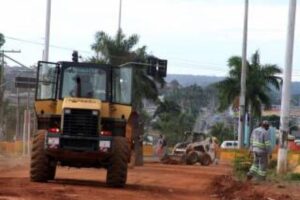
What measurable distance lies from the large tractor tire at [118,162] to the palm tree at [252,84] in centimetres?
4545

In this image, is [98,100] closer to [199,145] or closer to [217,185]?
[217,185]

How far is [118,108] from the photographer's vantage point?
2167 centimetres

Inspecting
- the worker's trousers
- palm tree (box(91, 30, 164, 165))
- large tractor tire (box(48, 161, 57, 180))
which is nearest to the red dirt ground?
large tractor tire (box(48, 161, 57, 180))

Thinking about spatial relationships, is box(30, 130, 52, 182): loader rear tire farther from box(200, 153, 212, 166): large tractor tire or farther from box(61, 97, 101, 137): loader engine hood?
box(200, 153, 212, 166): large tractor tire

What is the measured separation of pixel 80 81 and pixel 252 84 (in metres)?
46.0

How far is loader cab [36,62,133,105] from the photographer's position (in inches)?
851

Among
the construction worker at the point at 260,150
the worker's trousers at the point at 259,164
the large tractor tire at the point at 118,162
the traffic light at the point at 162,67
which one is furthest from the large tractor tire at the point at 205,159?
the large tractor tire at the point at 118,162

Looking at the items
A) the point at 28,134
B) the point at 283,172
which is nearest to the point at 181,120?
the point at 28,134

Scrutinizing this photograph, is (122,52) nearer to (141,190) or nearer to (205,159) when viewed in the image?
(205,159)

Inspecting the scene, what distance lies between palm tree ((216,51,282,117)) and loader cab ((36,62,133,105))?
147ft

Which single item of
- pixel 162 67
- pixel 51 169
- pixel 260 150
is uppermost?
pixel 162 67

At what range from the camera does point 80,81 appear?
21.7 m

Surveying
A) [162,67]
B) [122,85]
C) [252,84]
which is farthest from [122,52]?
[122,85]

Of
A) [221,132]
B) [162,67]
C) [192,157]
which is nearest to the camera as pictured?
[162,67]
